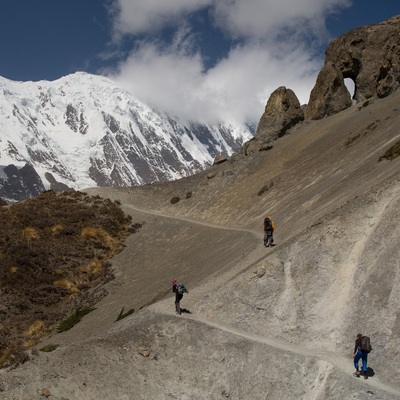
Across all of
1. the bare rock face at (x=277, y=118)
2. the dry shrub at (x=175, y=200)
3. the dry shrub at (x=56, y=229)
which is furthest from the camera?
the bare rock face at (x=277, y=118)

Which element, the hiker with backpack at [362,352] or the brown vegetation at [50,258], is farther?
the brown vegetation at [50,258]

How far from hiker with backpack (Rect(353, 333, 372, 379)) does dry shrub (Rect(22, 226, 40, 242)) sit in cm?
3885

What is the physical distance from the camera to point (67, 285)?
43562mm

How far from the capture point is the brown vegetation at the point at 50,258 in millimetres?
37469

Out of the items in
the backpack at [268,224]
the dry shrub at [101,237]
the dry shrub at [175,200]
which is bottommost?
the backpack at [268,224]

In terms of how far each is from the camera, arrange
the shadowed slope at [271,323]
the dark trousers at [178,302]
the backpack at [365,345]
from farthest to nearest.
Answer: the dark trousers at [178,302] → the shadowed slope at [271,323] → the backpack at [365,345]

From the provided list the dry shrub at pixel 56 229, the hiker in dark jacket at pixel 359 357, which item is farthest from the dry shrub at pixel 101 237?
the hiker in dark jacket at pixel 359 357

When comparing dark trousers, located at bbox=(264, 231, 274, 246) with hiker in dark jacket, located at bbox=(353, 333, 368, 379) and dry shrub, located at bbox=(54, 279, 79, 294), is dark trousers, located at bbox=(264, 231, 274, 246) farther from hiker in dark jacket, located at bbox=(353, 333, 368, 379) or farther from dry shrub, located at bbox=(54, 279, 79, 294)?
dry shrub, located at bbox=(54, 279, 79, 294)

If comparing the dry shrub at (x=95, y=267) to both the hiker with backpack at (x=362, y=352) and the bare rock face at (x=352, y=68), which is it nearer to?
the hiker with backpack at (x=362, y=352)

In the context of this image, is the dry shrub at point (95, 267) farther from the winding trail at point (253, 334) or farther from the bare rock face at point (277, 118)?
the bare rock face at point (277, 118)

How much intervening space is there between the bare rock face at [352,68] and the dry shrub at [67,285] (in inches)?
1733

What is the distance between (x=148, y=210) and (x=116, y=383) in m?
47.5

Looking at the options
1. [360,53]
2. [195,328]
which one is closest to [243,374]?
[195,328]

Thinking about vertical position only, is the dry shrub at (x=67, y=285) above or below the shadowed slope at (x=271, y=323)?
above
